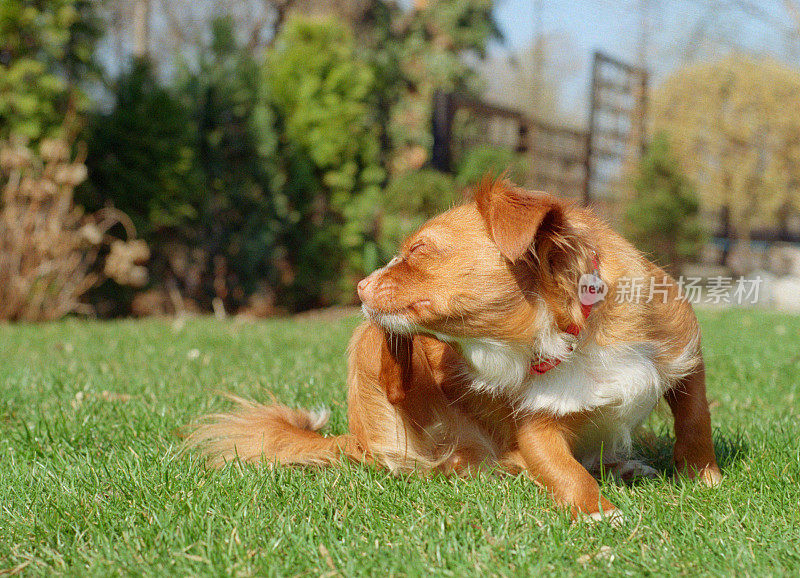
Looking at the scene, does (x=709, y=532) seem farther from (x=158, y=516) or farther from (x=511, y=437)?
(x=158, y=516)

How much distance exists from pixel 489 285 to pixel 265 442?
1032 millimetres

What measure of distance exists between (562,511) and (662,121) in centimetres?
1387

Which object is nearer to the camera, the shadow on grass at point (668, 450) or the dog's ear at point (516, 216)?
the dog's ear at point (516, 216)

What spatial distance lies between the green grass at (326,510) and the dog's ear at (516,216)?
74 cm

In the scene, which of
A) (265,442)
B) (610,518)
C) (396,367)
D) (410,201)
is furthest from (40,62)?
(610,518)

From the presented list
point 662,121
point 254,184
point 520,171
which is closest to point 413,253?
point 254,184

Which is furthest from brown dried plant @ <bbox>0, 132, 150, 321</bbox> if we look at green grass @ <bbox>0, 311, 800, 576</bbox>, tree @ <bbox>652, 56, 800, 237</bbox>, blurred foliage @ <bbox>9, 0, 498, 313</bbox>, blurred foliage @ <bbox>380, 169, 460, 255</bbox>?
tree @ <bbox>652, 56, 800, 237</bbox>

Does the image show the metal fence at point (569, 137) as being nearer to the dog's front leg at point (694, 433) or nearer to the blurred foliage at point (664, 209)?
the blurred foliage at point (664, 209)

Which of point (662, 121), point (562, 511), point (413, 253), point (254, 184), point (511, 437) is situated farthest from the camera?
point (662, 121)

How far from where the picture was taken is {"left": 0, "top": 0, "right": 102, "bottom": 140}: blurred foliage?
277 inches

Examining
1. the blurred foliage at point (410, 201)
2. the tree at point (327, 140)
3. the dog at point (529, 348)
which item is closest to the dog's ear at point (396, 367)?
the dog at point (529, 348)

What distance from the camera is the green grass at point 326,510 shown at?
177 cm

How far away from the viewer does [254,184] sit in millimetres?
9133

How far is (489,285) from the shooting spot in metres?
2.09
